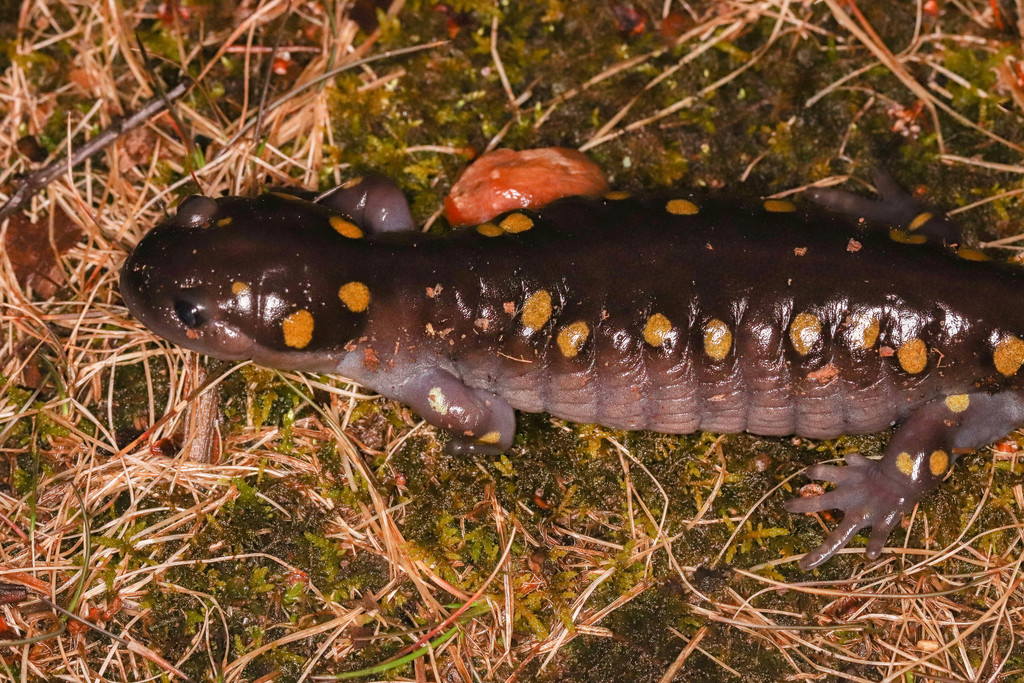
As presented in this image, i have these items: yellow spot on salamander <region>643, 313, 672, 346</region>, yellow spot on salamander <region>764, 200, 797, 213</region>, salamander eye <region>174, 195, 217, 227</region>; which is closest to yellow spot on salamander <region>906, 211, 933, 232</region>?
yellow spot on salamander <region>764, 200, 797, 213</region>

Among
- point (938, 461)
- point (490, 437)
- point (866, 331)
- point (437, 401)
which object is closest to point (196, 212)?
point (437, 401)

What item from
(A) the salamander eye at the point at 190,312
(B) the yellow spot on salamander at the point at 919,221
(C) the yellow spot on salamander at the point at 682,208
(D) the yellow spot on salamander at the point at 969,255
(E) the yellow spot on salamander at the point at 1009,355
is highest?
(C) the yellow spot on salamander at the point at 682,208

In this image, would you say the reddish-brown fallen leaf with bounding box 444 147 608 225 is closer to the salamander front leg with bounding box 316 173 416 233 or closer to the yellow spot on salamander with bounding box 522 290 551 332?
the salamander front leg with bounding box 316 173 416 233

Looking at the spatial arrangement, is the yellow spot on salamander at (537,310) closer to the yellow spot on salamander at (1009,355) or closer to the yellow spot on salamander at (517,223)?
the yellow spot on salamander at (517,223)

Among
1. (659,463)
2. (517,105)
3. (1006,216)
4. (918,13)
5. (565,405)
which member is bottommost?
(659,463)

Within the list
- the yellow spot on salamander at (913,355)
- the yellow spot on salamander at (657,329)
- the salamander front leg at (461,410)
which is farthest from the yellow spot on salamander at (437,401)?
the yellow spot on salamander at (913,355)

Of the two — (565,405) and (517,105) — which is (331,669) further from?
(517,105)

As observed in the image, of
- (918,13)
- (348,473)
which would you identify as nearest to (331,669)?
(348,473)
